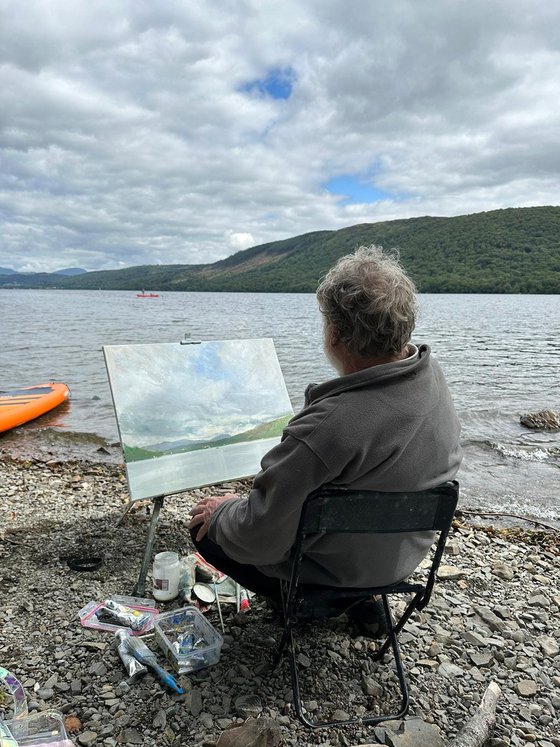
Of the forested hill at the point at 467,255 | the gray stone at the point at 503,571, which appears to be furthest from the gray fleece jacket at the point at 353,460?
the forested hill at the point at 467,255

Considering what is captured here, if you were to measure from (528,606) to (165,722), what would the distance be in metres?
2.84

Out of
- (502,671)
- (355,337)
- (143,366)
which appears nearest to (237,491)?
(143,366)

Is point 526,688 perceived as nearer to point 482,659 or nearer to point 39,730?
point 482,659

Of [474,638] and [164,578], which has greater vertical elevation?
[164,578]

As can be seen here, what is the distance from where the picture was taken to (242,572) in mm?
3010

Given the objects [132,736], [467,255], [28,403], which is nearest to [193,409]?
[132,736]

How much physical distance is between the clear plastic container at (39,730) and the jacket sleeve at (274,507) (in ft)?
3.61

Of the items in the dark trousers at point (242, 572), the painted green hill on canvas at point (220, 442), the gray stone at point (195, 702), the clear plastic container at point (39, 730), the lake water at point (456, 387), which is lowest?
the lake water at point (456, 387)

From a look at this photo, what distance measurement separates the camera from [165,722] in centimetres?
261

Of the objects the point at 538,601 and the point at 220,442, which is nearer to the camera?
the point at 538,601

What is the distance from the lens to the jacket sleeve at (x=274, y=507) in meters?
2.25

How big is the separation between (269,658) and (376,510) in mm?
1451

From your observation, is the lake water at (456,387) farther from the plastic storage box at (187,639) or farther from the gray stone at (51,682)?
the gray stone at (51,682)

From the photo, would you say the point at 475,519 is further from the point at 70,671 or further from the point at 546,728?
the point at 70,671
